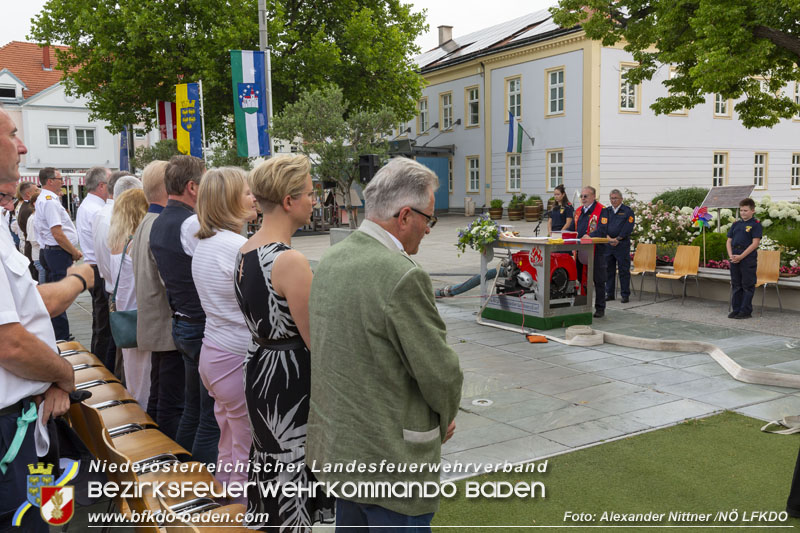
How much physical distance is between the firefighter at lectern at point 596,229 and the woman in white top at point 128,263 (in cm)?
726

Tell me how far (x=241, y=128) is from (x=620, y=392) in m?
9.28

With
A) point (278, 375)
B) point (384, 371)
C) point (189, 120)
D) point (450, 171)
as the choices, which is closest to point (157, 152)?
point (450, 171)

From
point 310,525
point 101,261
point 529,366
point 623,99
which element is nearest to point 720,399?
point 529,366

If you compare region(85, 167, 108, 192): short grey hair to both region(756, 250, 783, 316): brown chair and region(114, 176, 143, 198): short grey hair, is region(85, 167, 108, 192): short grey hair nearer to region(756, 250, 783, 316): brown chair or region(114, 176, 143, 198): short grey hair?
region(114, 176, 143, 198): short grey hair

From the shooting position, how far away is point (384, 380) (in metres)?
2.19

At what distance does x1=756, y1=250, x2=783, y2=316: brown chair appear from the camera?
10.3 m

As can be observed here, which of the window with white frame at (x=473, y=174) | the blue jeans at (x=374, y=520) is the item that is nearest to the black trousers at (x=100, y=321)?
the blue jeans at (x=374, y=520)

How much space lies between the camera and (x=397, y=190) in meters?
2.36

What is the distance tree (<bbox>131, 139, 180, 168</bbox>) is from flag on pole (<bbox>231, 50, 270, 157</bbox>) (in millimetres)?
18481

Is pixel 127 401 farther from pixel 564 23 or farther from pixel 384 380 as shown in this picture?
pixel 564 23

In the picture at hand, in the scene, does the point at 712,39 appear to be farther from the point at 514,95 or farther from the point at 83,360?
the point at 514,95

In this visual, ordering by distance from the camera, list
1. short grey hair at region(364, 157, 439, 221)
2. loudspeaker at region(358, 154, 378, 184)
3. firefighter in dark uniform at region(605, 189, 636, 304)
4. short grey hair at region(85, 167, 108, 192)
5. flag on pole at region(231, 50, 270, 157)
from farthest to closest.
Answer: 1. flag on pole at region(231, 50, 270, 157)
2. firefighter in dark uniform at region(605, 189, 636, 304)
3. loudspeaker at region(358, 154, 378, 184)
4. short grey hair at region(85, 167, 108, 192)
5. short grey hair at region(364, 157, 439, 221)

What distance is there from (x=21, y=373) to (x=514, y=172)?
31.7m

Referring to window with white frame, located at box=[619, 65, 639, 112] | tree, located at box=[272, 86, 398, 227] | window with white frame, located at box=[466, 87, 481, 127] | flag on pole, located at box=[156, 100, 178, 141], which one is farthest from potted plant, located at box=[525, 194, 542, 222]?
flag on pole, located at box=[156, 100, 178, 141]
